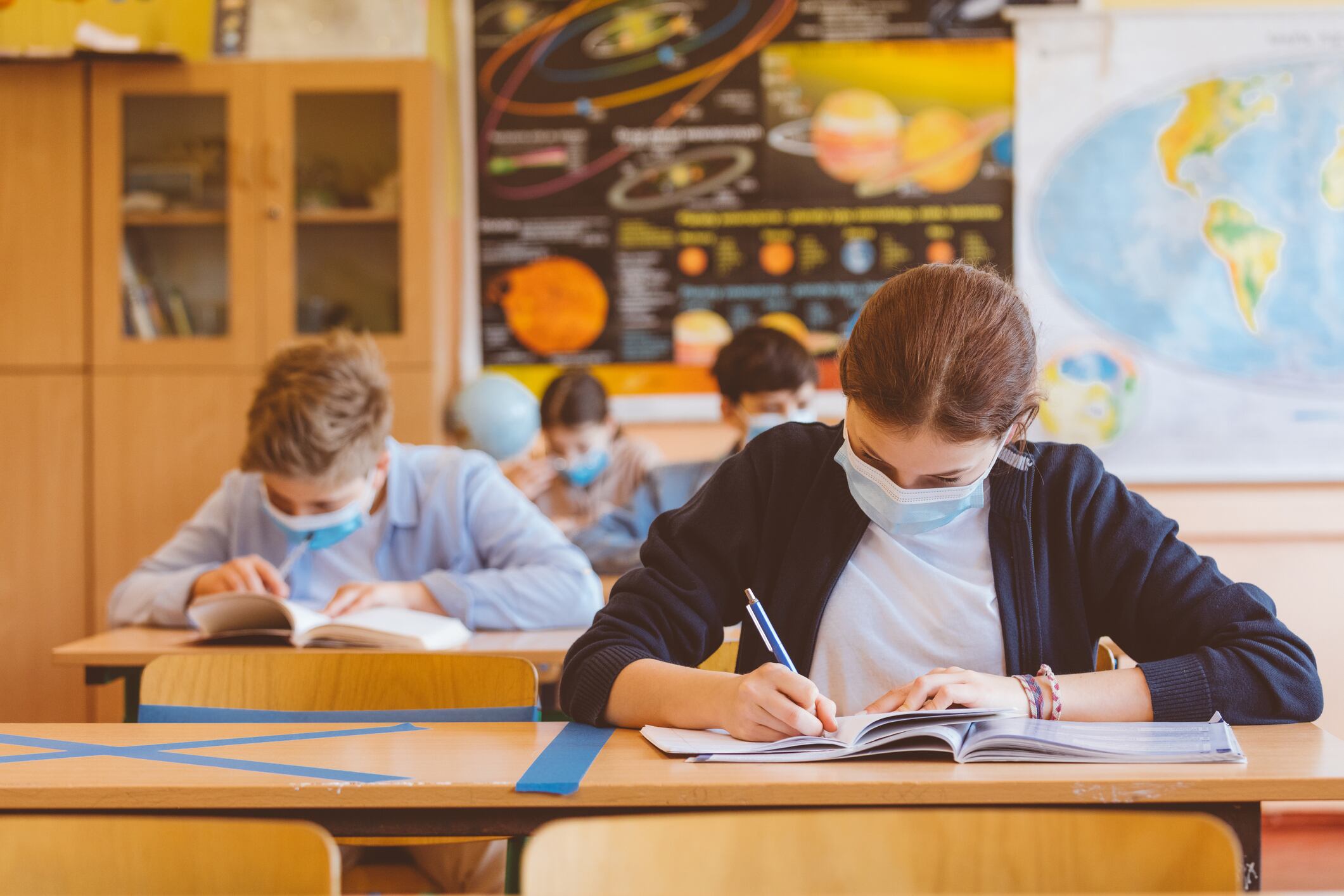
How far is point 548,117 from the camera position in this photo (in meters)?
3.72

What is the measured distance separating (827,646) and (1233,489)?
2.62 metres

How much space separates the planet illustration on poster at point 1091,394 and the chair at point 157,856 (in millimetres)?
3124

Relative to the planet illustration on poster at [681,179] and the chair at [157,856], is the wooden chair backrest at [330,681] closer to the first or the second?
the chair at [157,856]

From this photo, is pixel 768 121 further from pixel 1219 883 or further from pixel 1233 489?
pixel 1219 883

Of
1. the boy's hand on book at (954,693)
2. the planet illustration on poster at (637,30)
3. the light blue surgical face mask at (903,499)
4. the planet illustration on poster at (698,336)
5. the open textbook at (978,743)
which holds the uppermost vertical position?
the planet illustration on poster at (637,30)

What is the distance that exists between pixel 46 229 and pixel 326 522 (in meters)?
2.04

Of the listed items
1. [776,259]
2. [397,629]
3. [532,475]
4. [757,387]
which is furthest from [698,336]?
[397,629]

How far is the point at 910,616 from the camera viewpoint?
1.42 meters

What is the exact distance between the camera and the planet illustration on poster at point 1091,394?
3.61m

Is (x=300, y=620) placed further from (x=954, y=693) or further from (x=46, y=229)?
(x=46, y=229)

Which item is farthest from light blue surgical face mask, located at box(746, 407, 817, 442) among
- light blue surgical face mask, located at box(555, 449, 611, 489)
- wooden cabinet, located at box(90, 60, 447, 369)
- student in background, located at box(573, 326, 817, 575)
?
wooden cabinet, located at box(90, 60, 447, 369)

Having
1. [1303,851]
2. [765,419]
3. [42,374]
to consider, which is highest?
[42,374]

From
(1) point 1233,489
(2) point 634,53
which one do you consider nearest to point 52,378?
(2) point 634,53

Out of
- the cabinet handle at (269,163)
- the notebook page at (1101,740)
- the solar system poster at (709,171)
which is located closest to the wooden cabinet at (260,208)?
the cabinet handle at (269,163)
